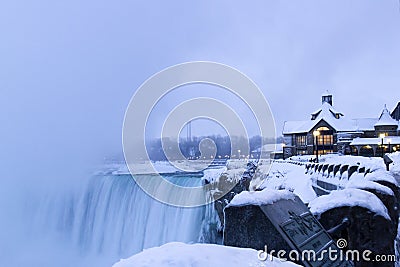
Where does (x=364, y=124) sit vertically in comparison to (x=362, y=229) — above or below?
above

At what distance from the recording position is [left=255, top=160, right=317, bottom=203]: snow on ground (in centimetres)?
2166

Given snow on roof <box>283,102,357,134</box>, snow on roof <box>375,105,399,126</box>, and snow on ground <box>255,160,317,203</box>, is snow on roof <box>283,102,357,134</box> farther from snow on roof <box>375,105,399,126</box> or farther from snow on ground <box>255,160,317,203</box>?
snow on ground <box>255,160,317,203</box>

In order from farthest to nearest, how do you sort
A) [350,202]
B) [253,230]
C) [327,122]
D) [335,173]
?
1. [327,122]
2. [335,173]
3. [350,202]
4. [253,230]

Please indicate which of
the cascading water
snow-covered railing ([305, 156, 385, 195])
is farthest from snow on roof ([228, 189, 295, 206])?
the cascading water

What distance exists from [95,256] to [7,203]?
26.4 m

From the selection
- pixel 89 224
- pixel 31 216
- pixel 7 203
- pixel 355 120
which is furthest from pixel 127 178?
pixel 355 120

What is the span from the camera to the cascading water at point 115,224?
28812mm

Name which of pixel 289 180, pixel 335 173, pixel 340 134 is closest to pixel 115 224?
pixel 289 180

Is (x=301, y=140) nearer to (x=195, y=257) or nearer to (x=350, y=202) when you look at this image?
(x=350, y=202)

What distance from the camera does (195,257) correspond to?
1.64m

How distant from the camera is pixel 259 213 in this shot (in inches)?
83.4

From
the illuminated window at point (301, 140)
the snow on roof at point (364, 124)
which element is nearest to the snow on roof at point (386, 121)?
the snow on roof at point (364, 124)

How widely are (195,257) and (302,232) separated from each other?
98 cm

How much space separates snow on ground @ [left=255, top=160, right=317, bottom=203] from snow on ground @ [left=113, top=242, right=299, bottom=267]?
43.6 feet
